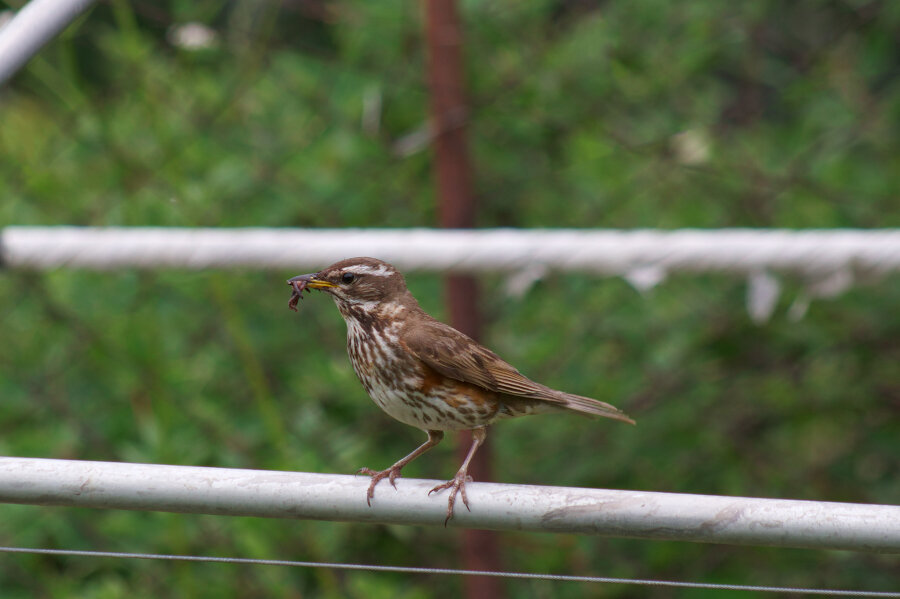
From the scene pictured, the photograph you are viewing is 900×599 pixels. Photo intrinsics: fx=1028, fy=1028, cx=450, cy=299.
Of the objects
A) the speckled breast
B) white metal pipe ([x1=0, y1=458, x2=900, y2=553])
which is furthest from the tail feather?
white metal pipe ([x1=0, y1=458, x2=900, y2=553])

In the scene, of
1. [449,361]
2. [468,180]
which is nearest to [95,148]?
[468,180]

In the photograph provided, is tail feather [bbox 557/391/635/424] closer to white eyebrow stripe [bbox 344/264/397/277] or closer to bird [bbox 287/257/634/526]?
bird [bbox 287/257/634/526]

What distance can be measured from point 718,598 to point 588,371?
0.90m

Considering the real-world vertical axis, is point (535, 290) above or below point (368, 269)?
below

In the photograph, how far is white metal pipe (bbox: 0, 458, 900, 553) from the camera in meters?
1.31

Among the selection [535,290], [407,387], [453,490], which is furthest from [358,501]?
[535,290]

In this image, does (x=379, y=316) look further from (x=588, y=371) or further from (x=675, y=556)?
(x=675, y=556)

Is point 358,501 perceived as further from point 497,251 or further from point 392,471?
point 497,251

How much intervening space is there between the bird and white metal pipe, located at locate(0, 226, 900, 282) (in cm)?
32

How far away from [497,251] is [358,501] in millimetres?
1231

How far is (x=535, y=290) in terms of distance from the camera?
3254mm

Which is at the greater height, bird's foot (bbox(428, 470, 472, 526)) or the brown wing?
bird's foot (bbox(428, 470, 472, 526))

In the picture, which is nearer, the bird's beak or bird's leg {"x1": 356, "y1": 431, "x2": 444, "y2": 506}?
bird's leg {"x1": 356, "y1": 431, "x2": 444, "y2": 506}

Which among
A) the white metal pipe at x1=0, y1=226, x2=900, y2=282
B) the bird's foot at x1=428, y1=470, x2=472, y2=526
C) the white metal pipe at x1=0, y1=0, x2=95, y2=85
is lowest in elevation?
the white metal pipe at x1=0, y1=226, x2=900, y2=282
